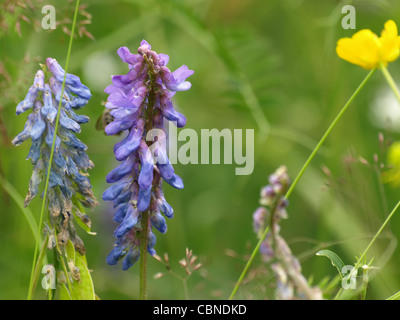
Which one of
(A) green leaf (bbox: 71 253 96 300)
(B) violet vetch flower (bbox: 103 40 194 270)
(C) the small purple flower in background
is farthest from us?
(C) the small purple flower in background

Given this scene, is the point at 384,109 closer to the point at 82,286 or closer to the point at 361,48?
the point at 361,48

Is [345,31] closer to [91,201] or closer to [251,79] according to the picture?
[251,79]

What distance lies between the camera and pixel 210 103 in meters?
4.27

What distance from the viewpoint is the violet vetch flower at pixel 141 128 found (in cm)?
151

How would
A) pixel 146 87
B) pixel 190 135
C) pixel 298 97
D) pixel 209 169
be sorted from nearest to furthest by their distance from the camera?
pixel 146 87 < pixel 190 135 < pixel 209 169 < pixel 298 97

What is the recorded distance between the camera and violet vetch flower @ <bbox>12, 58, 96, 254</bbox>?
1.57 metres

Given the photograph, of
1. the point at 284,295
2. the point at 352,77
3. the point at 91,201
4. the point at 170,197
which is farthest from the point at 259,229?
the point at 352,77

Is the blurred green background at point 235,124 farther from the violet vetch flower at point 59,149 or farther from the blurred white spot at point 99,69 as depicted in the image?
the violet vetch flower at point 59,149

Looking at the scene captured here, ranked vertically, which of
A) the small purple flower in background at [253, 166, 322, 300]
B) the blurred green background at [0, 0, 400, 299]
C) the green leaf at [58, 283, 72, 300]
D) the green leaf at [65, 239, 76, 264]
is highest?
the blurred green background at [0, 0, 400, 299]

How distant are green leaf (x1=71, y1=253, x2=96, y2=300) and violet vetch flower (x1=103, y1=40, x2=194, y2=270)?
8 centimetres

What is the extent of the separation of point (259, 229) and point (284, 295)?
0.86 ft

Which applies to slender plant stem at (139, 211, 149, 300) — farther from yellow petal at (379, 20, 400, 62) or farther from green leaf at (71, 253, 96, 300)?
yellow petal at (379, 20, 400, 62)

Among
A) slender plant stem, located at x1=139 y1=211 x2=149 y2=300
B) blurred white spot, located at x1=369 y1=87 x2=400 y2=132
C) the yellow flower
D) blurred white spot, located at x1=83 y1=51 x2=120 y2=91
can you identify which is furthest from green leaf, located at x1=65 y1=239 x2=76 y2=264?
blurred white spot, located at x1=369 y1=87 x2=400 y2=132

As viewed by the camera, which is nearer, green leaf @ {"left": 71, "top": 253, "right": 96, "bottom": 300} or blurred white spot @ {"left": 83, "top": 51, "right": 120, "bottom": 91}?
green leaf @ {"left": 71, "top": 253, "right": 96, "bottom": 300}
